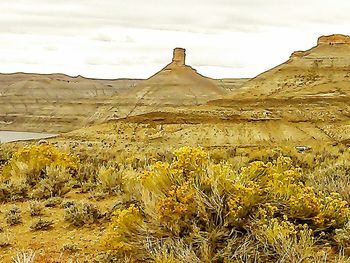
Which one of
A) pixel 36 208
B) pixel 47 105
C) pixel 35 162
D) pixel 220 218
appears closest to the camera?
pixel 220 218

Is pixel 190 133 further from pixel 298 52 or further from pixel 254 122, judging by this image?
pixel 298 52

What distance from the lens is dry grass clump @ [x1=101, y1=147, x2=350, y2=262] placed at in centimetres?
571

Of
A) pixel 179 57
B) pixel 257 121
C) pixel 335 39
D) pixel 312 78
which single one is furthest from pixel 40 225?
pixel 179 57

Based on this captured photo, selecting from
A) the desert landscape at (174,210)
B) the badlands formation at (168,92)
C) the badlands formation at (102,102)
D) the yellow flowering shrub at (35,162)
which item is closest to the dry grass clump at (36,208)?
the desert landscape at (174,210)

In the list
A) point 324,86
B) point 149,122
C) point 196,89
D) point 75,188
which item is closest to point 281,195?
point 75,188

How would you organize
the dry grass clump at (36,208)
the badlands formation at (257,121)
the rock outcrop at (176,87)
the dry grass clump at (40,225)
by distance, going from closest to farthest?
the dry grass clump at (40,225), the dry grass clump at (36,208), the badlands formation at (257,121), the rock outcrop at (176,87)

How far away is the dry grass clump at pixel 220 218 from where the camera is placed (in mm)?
5715

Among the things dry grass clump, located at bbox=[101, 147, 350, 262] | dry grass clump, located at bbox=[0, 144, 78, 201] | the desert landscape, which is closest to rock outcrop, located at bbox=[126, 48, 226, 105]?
the desert landscape

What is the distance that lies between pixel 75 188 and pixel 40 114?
136302 millimetres

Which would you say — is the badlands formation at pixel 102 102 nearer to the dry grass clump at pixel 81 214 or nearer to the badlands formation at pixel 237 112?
the badlands formation at pixel 237 112

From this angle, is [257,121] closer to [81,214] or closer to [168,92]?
[81,214]

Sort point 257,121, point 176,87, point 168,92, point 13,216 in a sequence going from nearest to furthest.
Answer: point 13,216 < point 257,121 < point 168,92 < point 176,87

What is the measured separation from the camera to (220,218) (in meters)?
6.12

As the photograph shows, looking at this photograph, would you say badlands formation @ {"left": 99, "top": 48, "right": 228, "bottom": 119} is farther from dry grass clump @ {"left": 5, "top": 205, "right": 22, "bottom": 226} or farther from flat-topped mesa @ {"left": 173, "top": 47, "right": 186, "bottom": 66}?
dry grass clump @ {"left": 5, "top": 205, "right": 22, "bottom": 226}
